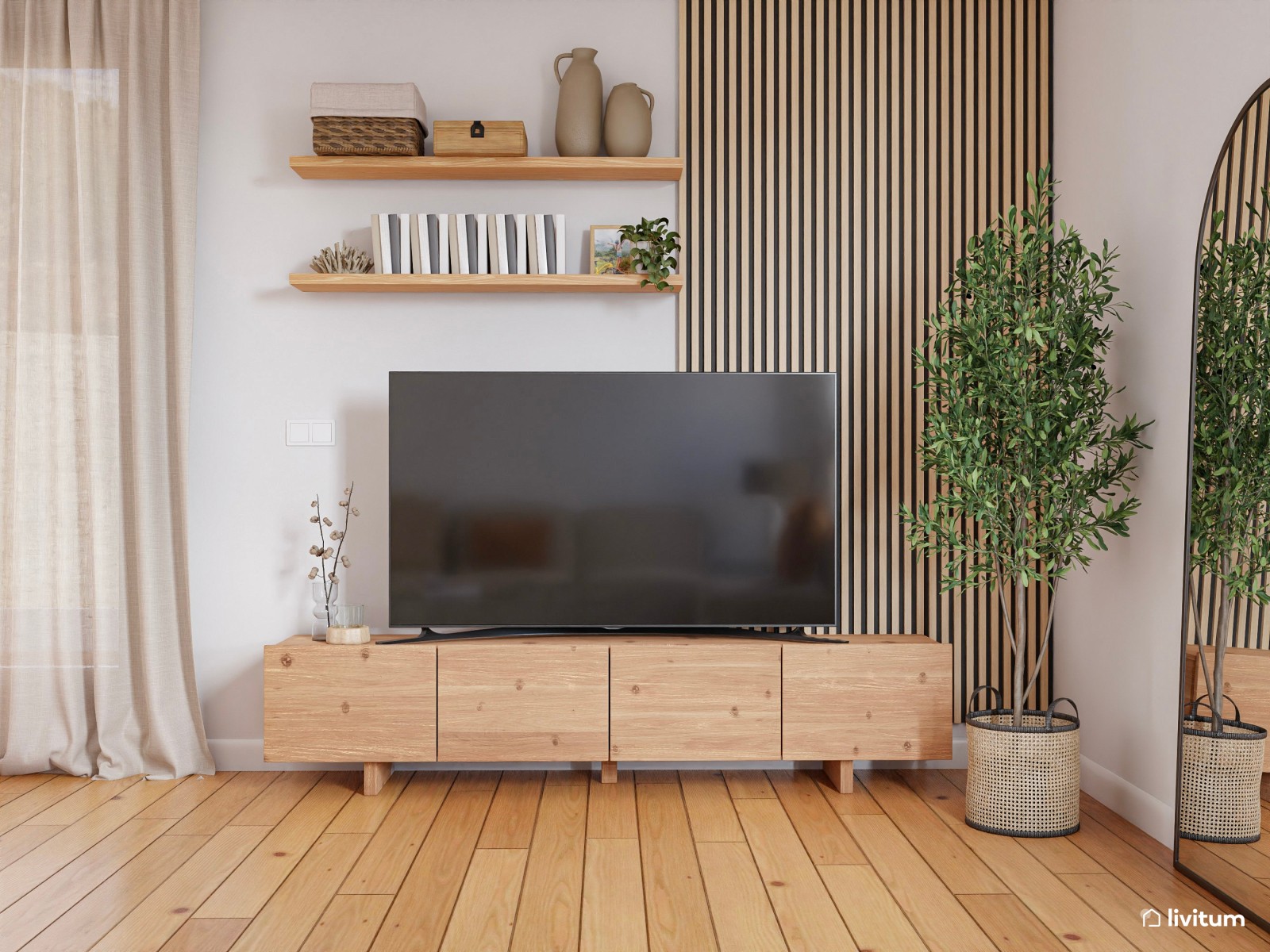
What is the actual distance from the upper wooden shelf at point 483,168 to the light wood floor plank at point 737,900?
215cm

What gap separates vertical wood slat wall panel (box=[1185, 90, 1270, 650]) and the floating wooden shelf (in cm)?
155

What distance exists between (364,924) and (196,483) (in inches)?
71.8

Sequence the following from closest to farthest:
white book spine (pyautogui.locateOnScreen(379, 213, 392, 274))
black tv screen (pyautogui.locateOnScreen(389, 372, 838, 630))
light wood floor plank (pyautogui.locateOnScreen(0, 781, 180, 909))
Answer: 1. light wood floor plank (pyautogui.locateOnScreen(0, 781, 180, 909))
2. black tv screen (pyautogui.locateOnScreen(389, 372, 838, 630))
3. white book spine (pyautogui.locateOnScreen(379, 213, 392, 274))

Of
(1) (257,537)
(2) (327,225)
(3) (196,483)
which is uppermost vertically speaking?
(2) (327,225)

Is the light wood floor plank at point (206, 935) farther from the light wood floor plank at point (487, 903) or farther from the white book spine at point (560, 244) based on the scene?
the white book spine at point (560, 244)

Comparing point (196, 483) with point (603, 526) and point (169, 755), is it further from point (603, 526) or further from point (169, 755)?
point (603, 526)

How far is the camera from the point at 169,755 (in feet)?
9.94

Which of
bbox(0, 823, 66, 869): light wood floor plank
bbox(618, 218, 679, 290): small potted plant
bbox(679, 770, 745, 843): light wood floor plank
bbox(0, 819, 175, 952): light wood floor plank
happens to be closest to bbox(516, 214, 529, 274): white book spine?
bbox(618, 218, 679, 290): small potted plant

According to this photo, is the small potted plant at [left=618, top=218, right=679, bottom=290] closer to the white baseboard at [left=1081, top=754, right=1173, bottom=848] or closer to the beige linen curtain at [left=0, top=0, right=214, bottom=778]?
the beige linen curtain at [left=0, top=0, right=214, bottom=778]

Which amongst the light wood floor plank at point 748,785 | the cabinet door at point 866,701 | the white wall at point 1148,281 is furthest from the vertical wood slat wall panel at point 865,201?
the light wood floor plank at point 748,785

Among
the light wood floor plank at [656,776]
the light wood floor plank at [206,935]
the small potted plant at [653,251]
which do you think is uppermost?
the small potted plant at [653,251]

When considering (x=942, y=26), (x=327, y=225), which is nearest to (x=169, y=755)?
(x=327, y=225)

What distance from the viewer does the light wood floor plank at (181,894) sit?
192cm

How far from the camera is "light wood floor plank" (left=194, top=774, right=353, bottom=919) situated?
2.08 m
